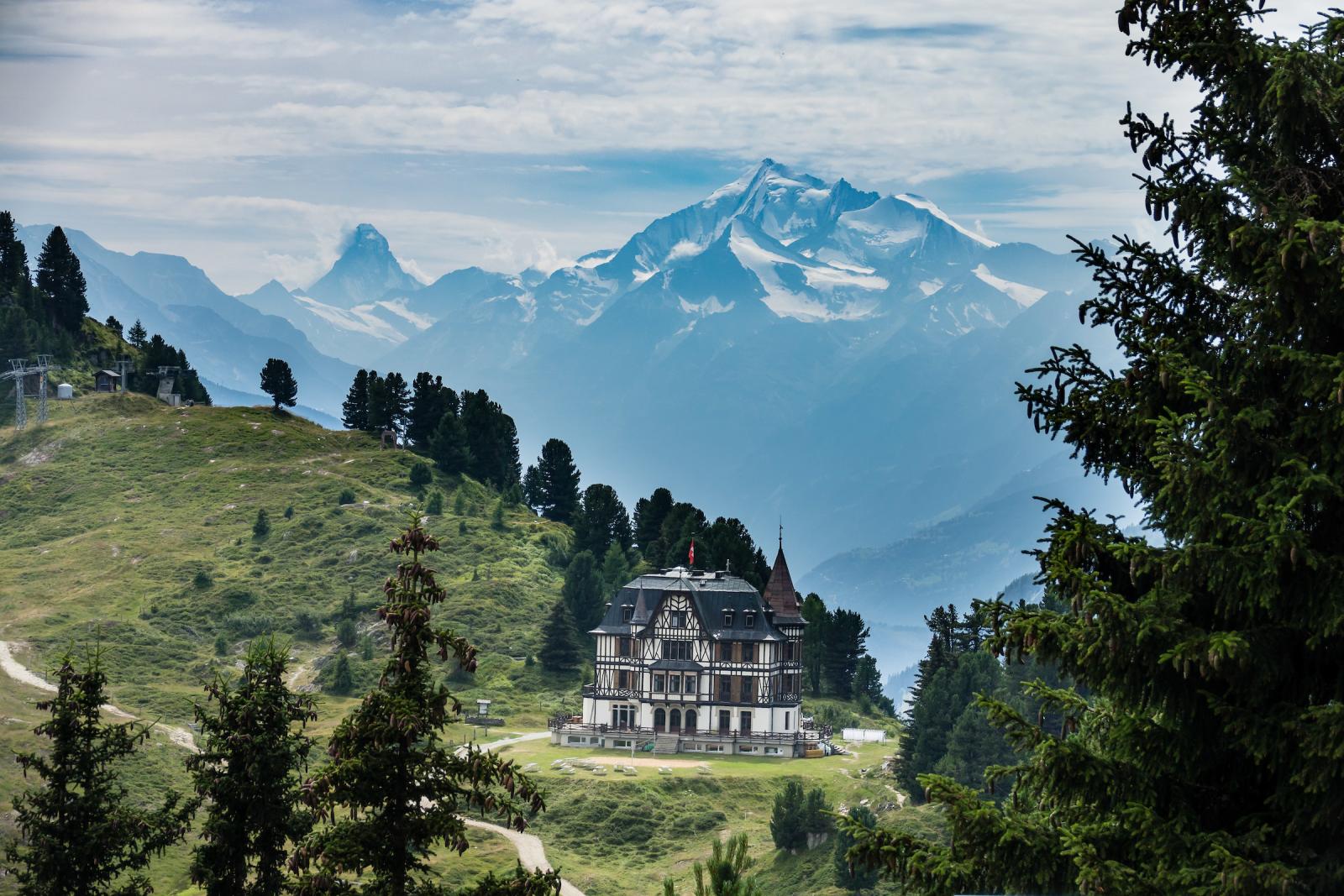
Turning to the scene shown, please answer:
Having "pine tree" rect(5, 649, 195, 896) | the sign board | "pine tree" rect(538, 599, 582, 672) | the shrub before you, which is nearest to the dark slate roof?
the sign board

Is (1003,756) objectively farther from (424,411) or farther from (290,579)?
(424,411)

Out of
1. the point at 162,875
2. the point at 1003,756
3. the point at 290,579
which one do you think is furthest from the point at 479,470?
the point at 162,875

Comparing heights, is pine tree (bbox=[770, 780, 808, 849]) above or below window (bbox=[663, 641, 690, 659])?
below

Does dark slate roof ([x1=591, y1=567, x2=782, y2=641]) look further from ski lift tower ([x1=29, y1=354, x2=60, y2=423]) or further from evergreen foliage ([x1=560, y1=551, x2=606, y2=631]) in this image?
ski lift tower ([x1=29, y1=354, x2=60, y2=423])

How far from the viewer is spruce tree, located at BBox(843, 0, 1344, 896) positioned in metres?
12.9

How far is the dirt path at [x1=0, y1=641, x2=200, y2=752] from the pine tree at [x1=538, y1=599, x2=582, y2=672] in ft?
98.3

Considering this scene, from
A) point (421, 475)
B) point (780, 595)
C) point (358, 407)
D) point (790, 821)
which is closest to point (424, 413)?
point (358, 407)

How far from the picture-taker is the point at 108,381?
16950 cm

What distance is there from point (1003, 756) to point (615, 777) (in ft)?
76.6

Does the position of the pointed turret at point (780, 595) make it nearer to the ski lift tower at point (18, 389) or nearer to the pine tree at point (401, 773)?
the ski lift tower at point (18, 389)

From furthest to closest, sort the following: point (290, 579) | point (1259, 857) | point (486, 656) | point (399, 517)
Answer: point (399, 517), point (290, 579), point (486, 656), point (1259, 857)

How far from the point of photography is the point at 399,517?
141000 millimetres

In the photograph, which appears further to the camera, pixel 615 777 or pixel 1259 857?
pixel 615 777

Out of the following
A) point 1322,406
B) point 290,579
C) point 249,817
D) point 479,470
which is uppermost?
A: point 479,470
